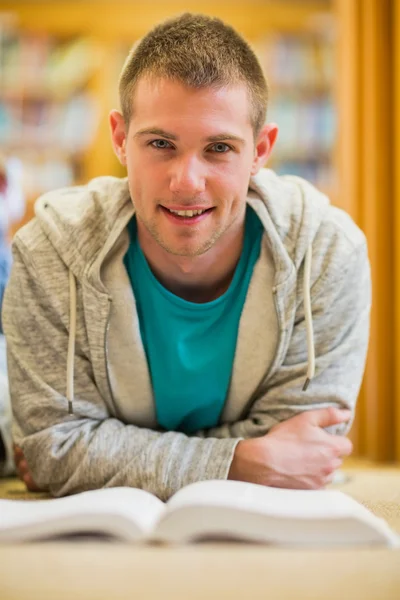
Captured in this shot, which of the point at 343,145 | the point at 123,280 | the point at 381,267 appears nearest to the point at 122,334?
the point at 123,280

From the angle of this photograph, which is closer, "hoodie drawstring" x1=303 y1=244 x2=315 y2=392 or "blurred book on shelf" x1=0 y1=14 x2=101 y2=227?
"hoodie drawstring" x1=303 y1=244 x2=315 y2=392

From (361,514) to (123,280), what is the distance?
66 cm

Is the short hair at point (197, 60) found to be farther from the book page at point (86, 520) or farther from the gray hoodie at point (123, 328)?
the book page at point (86, 520)

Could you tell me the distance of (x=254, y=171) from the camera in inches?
50.9

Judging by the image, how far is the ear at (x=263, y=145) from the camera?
1285mm

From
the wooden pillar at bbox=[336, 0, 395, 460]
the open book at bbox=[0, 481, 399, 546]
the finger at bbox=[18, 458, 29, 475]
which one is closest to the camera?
the open book at bbox=[0, 481, 399, 546]

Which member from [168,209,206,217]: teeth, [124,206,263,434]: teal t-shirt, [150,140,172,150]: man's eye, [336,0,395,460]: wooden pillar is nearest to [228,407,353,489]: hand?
[124,206,263,434]: teal t-shirt

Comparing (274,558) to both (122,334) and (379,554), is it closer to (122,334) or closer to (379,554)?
(379,554)

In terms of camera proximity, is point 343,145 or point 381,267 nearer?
point 381,267

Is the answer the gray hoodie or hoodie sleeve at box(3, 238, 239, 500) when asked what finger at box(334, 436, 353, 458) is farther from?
hoodie sleeve at box(3, 238, 239, 500)

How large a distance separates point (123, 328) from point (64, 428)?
0.19 meters

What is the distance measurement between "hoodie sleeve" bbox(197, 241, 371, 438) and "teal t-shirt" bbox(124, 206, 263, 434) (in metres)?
0.08

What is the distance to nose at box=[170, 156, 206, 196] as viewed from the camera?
1105 millimetres

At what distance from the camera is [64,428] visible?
3.95 ft
